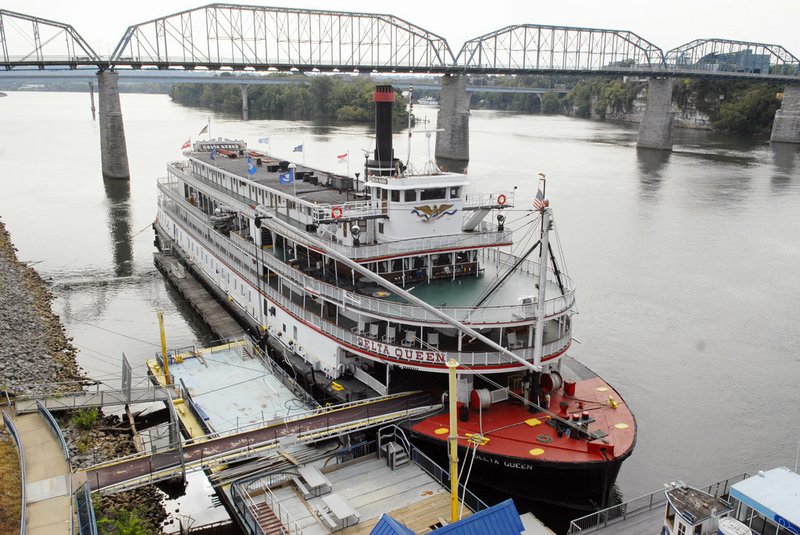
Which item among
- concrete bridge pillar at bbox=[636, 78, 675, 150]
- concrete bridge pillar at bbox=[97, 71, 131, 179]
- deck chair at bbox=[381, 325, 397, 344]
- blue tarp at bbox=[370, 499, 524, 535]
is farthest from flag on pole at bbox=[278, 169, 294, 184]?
concrete bridge pillar at bbox=[636, 78, 675, 150]

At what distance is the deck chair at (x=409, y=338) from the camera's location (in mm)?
22859

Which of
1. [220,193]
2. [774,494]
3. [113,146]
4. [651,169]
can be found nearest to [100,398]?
[220,193]

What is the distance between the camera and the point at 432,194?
27.2m

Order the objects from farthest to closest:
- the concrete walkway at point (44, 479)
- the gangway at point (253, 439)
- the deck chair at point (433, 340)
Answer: the deck chair at point (433, 340), the gangway at point (253, 439), the concrete walkway at point (44, 479)

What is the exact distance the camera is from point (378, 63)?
128m

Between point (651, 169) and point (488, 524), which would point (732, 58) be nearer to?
point (651, 169)

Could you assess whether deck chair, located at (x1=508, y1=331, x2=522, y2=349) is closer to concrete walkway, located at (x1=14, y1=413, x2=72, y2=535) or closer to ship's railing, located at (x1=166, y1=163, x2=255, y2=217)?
concrete walkway, located at (x1=14, y1=413, x2=72, y2=535)

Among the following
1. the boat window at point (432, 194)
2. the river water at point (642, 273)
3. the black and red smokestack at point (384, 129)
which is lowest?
the river water at point (642, 273)

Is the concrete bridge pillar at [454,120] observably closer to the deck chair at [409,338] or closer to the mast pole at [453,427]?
the deck chair at [409,338]

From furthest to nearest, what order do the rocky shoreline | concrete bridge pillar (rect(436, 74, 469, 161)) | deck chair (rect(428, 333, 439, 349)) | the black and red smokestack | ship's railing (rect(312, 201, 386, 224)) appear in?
concrete bridge pillar (rect(436, 74, 469, 161)) → the black and red smokestack → ship's railing (rect(312, 201, 386, 224)) → deck chair (rect(428, 333, 439, 349)) → the rocky shoreline

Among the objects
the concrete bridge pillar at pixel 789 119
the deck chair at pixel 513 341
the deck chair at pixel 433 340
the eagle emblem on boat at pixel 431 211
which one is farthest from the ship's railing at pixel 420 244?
the concrete bridge pillar at pixel 789 119

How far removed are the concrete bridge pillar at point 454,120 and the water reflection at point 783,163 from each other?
45767 mm

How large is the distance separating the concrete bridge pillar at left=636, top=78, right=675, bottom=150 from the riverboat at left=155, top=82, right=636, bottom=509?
108 metres

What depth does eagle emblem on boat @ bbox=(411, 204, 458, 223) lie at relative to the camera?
26.9 metres
